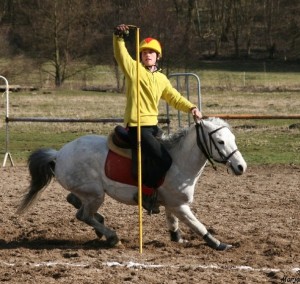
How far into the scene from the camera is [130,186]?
320 inches

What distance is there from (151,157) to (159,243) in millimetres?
999

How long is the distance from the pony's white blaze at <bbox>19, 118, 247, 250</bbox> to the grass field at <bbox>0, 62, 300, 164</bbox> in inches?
308

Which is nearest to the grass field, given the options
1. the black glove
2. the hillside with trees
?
the hillside with trees

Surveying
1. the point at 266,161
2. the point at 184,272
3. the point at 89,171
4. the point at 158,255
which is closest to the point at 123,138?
the point at 89,171

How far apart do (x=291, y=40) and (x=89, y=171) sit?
5453 cm

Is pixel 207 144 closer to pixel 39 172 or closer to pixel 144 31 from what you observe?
pixel 39 172

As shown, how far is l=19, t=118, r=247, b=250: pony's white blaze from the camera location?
7777mm

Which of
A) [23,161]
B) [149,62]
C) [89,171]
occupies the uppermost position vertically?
[149,62]

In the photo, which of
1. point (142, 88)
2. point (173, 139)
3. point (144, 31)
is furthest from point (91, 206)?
point (144, 31)

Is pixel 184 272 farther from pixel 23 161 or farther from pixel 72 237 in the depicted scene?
pixel 23 161

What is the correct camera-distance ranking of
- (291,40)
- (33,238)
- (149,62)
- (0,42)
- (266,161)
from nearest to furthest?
(149,62) < (33,238) < (266,161) < (0,42) < (291,40)

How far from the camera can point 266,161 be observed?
15.9m

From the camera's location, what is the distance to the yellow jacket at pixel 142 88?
778cm

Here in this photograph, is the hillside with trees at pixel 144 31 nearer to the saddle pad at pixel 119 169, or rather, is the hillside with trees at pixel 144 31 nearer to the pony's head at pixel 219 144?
the saddle pad at pixel 119 169
